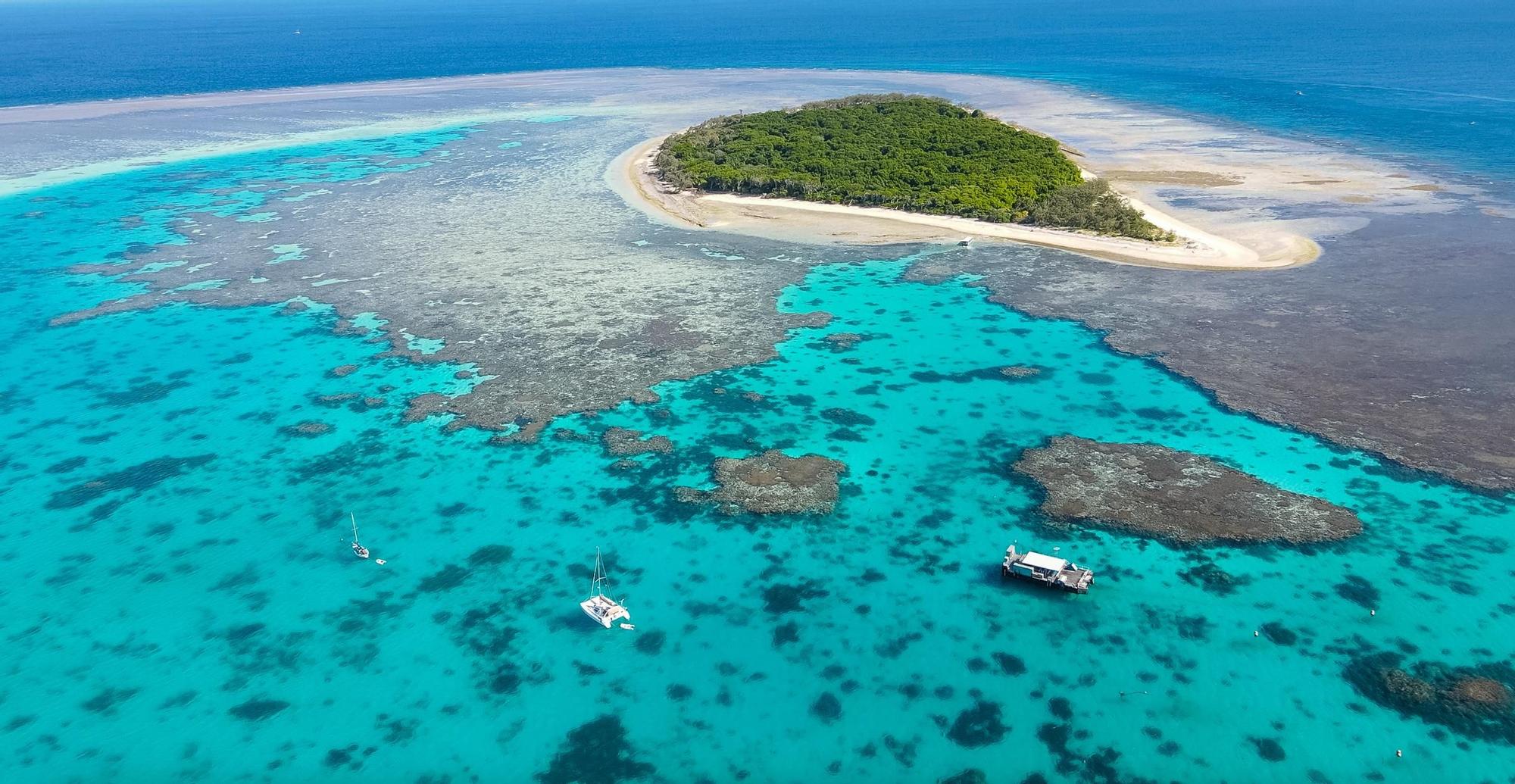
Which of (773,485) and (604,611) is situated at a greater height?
(773,485)

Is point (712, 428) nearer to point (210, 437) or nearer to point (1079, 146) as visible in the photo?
point (210, 437)

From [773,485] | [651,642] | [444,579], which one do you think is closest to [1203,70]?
[773,485]

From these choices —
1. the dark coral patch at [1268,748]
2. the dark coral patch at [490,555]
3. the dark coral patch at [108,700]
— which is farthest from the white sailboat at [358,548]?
the dark coral patch at [1268,748]

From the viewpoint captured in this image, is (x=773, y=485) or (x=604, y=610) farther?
(x=773, y=485)

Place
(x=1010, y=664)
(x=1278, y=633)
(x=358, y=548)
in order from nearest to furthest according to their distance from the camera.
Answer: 1. (x=1010, y=664)
2. (x=1278, y=633)
3. (x=358, y=548)

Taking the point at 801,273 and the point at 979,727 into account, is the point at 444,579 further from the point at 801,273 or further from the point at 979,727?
the point at 801,273

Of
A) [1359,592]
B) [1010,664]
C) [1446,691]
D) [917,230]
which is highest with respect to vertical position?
[917,230]

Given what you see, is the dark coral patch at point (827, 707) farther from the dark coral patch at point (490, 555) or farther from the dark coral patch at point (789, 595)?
the dark coral patch at point (490, 555)
